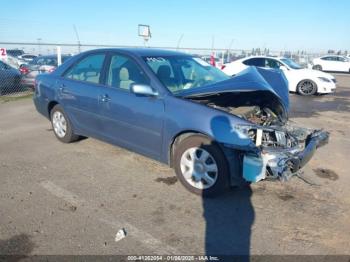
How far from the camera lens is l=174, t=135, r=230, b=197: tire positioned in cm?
391

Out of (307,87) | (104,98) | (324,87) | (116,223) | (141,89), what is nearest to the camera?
(116,223)

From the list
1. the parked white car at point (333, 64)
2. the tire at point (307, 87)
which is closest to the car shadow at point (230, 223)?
the tire at point (307, 87)

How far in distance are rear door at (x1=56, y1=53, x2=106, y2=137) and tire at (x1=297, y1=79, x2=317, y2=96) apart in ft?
33.7

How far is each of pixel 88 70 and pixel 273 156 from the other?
3117mm

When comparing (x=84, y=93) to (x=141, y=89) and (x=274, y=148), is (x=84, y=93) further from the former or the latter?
(x=274, y=148)

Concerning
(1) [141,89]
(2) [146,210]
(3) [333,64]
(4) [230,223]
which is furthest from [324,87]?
(3) [333,64]

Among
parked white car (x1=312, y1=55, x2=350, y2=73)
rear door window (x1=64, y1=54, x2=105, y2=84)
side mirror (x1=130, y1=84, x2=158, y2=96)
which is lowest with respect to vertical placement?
side mirror (x1=130, y1=84, x2=158, y2=96)

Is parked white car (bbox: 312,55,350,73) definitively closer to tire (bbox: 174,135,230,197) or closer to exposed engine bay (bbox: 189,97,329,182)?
exposed engine bay (bbox: 189,97,329,182)

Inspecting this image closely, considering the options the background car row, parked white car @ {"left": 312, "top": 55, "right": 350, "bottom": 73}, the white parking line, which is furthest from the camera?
parked white car @ {"left": 312, "top": 55, "right": 350, "bottom": 73}

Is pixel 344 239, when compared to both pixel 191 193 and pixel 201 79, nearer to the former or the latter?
pixel 191 193

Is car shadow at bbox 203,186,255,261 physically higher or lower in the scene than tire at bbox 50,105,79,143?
lower

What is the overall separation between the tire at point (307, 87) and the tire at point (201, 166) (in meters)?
10.5

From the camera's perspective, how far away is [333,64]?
28.0m

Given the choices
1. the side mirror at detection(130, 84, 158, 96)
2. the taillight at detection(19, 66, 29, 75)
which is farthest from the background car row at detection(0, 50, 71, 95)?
the side mirror at detection(130, 84, 158, 96)
